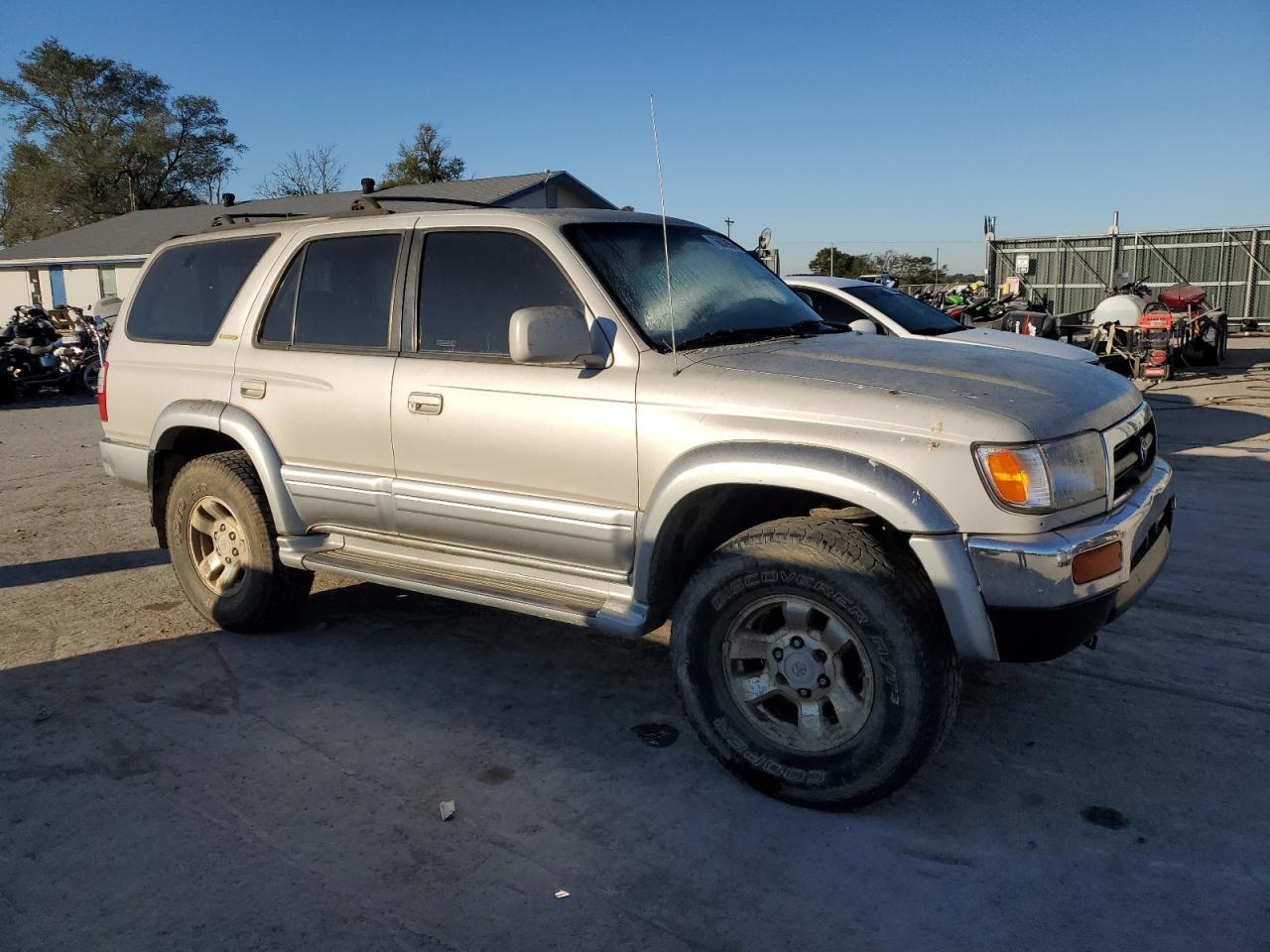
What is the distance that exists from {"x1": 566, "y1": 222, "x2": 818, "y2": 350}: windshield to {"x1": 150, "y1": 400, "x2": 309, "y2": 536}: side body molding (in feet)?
5.88

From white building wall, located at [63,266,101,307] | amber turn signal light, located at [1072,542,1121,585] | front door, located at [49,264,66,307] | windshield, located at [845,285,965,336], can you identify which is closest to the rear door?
amber turn signal light, located at [1072,542,1121,585]

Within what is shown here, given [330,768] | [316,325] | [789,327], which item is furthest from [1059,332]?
[330,768]

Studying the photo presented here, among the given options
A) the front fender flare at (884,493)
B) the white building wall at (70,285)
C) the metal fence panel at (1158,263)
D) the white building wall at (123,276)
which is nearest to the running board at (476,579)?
the front fender flare at (884,493)

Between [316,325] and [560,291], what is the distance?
1361mm

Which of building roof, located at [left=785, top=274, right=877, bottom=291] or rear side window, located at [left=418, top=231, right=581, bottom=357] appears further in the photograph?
building roof, located at [left=785, top=274, right=877, bottom=291]

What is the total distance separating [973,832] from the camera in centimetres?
296

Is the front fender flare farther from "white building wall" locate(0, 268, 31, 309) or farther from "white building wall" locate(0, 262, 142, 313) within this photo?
"white building wall" locate(0, 268, 31, 309)

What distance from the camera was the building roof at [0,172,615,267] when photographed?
27734 mm

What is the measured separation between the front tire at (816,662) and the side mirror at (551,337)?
2.91ft

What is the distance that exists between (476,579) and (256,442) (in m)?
1.37

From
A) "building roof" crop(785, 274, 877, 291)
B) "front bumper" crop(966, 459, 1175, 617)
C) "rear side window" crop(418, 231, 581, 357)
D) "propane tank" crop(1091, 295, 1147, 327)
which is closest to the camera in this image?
"front bumper" crop(966, 459, 1175, 617)

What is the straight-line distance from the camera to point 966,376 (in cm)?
320

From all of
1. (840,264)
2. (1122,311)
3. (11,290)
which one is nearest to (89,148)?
(11,290)

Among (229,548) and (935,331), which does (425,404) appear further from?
(935,331)
